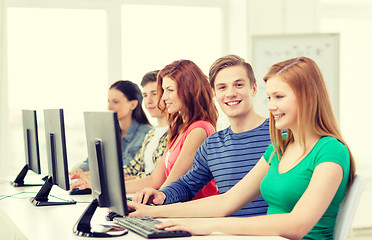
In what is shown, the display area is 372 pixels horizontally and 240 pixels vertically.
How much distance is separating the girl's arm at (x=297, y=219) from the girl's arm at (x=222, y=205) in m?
0.29

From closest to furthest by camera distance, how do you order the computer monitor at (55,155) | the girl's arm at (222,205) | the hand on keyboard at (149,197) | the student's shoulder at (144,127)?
the girl's arm at (222,205) → the hand on keyboard at (149,197) → the computer monitor at (55,155) → the student's shoulder at (144,127)

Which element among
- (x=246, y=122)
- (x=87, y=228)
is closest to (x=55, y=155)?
(x=87, y=228)

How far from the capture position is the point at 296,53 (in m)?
4.80

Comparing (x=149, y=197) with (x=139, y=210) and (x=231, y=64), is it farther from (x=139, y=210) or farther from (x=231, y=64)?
(x=231, y=64)

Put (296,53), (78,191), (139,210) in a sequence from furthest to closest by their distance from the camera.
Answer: (296,53)
(78,191)
(139,210)

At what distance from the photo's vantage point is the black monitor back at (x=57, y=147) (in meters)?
2.46

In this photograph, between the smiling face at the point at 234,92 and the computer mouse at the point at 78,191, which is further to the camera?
the computer mouse at the point at 78,191

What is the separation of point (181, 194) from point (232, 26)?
3290 mm

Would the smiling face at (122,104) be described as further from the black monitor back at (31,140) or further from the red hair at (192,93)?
the red hair at (192,93)

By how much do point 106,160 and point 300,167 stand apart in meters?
0.66

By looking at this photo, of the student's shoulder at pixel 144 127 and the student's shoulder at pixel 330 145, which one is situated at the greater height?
the student's shoulder at pixel 330 145

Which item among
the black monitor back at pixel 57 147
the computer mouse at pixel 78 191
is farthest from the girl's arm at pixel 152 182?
the black monitor back at pixel 57 147

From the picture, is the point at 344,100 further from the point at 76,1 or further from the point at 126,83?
the point at 76,1

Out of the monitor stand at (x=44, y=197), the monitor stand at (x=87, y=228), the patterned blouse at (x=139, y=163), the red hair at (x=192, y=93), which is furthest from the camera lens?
the patterned blouse at (x=139, y=163)
